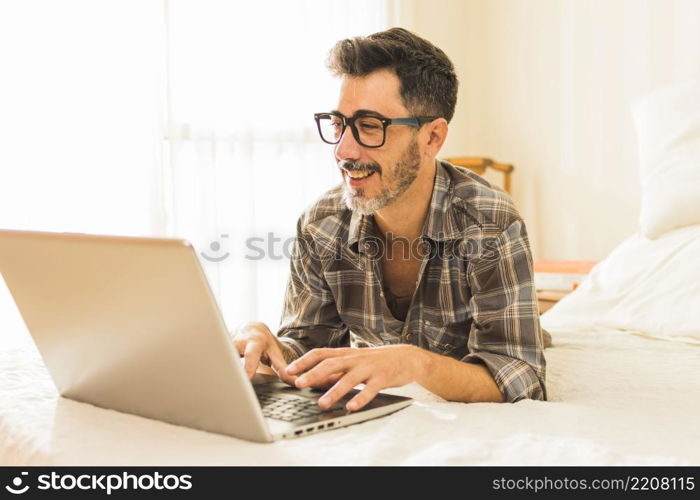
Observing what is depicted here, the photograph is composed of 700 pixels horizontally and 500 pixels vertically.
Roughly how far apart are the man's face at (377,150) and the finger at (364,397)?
21.7 inches

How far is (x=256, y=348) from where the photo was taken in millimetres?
1198

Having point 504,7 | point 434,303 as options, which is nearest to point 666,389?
point 434,303

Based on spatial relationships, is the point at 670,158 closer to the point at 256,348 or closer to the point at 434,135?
the point at 434,135

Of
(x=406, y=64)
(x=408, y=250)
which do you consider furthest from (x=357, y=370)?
(x=406, y=64)

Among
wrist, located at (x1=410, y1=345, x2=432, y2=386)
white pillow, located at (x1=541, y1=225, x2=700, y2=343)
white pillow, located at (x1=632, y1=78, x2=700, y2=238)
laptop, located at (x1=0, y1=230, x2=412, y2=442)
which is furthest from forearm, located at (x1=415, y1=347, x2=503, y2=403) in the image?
white pillow, located at (x1=632, y1=78, x2=700, y2=238)

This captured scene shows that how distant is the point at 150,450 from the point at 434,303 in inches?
30.3

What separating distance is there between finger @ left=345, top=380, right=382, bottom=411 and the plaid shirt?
0.30 m

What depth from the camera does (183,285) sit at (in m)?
0.79

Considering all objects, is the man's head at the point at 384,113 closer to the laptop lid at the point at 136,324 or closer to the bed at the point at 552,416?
the bed at the point at 552,416

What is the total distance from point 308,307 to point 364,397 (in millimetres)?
618

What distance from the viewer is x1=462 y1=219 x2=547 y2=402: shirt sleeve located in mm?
1259

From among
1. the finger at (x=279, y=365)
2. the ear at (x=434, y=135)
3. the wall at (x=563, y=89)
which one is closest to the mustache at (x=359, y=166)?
the ear at (x=434, y=135)

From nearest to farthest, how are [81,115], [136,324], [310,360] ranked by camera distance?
[136,324], [310,360], [81,115]

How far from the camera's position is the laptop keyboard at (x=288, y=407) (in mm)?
948
